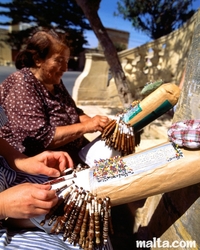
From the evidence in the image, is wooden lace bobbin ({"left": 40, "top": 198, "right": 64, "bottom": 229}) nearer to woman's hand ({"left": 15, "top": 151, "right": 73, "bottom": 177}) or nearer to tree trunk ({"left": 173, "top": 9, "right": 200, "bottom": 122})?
woman's hand ({"left": 15, "top": 151, "right": 73, "bottom": 177})

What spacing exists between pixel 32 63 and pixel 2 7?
81.9ft

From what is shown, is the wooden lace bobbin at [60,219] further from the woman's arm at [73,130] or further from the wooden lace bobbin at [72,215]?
the woman's arm at [73,130]

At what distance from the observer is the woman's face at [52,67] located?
165cm

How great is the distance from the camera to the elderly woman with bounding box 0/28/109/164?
152 centimetres

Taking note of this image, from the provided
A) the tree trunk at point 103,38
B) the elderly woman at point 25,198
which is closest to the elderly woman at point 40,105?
the elderly woman at point 25,198

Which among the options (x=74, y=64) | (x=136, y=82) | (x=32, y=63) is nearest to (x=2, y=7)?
(x=74, y=64)

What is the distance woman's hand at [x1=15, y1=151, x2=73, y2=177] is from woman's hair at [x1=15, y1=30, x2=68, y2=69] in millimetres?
821

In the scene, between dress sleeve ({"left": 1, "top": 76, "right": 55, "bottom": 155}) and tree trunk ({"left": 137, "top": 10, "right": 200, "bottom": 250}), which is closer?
tree trunk ({"left": 137, "top": 10, "right": 200, "bottom": 250})

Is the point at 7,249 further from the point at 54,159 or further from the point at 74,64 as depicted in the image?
the point at 74,64

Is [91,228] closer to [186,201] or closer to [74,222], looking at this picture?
[74,222]

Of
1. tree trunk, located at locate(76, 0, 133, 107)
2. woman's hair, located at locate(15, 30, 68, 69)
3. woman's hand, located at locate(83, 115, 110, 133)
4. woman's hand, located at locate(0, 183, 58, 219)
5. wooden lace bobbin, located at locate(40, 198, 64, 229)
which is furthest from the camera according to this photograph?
tree trunk, located at locate(76, 0, 133, 107)

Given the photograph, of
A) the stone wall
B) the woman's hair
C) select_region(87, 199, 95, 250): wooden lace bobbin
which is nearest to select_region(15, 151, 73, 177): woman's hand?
select_region(87, 199, 95, 250): wooden lace bobbin

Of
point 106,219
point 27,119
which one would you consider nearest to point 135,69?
point 27,119

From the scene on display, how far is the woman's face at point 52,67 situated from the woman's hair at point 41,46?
0.04m
